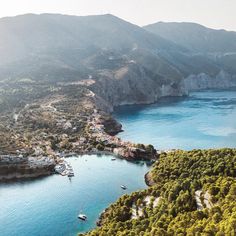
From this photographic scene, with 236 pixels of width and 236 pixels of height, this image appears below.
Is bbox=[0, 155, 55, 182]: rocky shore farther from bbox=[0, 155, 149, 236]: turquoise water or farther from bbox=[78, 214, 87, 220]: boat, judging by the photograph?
bbox=[78, 214, 87, 220]: boat

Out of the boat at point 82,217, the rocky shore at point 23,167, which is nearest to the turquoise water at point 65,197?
the boat at point 82,217

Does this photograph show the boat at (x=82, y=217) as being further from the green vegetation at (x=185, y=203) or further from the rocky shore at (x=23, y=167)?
the rocky shore at (x=23, y=167)

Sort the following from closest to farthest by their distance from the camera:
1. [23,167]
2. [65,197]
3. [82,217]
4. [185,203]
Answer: [185,203] → [82,217] → [65,197] → [23,167]

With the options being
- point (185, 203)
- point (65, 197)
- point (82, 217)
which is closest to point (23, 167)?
point (65, 197)

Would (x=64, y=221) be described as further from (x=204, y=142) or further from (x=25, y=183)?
(x=204, y=142)

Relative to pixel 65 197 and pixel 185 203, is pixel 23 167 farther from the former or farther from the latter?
pixel 185 203

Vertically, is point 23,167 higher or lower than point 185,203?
lower
